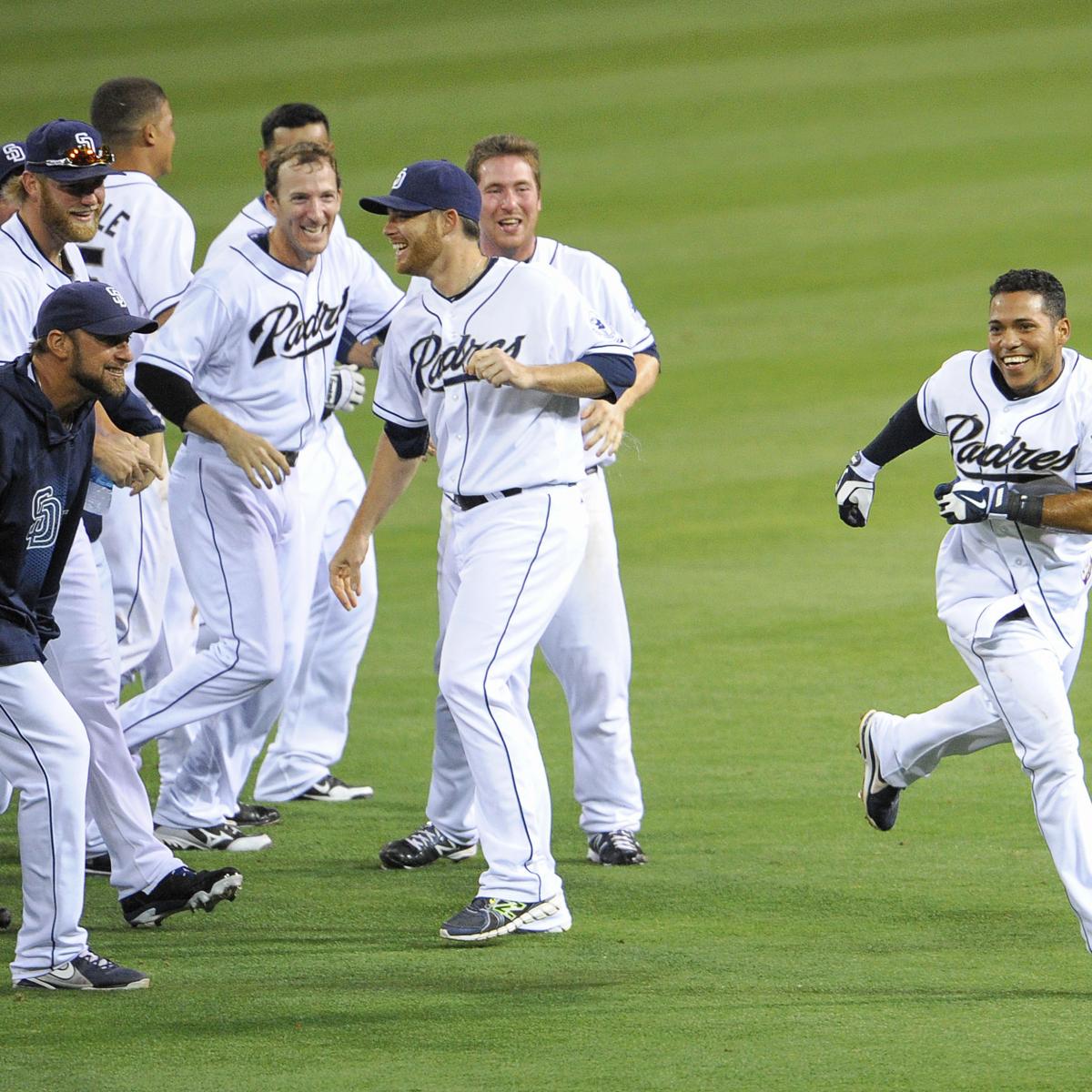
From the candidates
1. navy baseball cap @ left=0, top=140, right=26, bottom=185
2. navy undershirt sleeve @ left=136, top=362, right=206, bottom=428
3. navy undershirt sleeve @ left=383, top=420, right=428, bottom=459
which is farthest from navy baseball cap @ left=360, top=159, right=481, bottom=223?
navy baseball cap @ left=0, top=140, right=26, bottom=185

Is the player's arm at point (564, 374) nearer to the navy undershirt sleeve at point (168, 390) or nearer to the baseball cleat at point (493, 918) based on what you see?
the navy undershirt sleeve at point (168, 390)

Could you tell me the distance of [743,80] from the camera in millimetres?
21516

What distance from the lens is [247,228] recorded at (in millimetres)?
6500

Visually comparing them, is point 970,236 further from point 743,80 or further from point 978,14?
point 978,14

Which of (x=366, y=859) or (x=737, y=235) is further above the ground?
(x=737, y=235)

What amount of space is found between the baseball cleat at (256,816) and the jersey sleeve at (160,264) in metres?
1.75

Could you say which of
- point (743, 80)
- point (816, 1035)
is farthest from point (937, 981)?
point (743, 80)

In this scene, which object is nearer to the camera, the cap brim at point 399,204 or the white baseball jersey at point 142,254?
the cap brim at point 399,204

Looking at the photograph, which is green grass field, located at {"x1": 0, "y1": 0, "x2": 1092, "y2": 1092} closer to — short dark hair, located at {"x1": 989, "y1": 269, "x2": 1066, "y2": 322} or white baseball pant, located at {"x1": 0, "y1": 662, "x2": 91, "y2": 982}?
white baseball pant, located at {"x1": 0, "y1": 662, "x2": 91, "y2": 982}

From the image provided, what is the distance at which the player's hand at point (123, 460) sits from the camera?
557 cm

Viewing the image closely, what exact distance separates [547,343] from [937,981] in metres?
2.02

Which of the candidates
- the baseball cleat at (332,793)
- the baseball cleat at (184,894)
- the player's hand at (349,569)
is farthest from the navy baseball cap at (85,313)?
the baseball cleat at (332,793)

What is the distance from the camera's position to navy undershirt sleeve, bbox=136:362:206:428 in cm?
611

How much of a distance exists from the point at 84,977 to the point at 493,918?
43.1 inches
